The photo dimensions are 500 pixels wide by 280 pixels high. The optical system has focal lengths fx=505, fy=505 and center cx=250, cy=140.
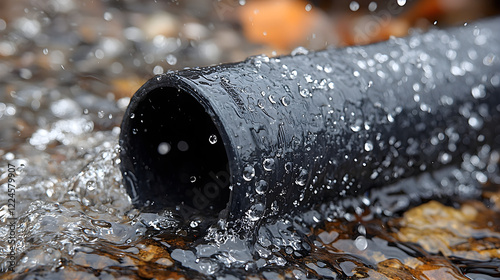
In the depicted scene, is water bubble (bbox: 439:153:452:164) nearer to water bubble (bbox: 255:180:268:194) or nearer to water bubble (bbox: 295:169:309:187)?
water bubble (bbox: 295:169:309:187)

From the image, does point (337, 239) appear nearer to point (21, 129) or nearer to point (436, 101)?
point (436, 101)

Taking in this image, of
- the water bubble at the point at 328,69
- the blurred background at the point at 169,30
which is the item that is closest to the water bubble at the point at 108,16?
the blurred background at the point at 169,30

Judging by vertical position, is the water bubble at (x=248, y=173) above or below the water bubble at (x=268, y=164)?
below

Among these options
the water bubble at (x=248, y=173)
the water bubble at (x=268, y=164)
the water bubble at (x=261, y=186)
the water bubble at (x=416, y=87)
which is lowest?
the water bubble at (x=261, y=186)

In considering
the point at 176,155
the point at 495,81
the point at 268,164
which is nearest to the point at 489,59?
the point at 495,81

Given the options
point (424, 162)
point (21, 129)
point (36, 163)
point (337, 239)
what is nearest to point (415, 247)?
point (337, 239)

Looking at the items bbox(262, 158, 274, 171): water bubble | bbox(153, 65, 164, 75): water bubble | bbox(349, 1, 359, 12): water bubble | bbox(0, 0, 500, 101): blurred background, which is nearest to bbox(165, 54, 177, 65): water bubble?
bbox(0, 0, 500, 101): blurred background

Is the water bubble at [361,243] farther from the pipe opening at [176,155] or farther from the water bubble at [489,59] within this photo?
the water bubble at [489,59]

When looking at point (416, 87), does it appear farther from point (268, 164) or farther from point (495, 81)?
point (268, 164)
